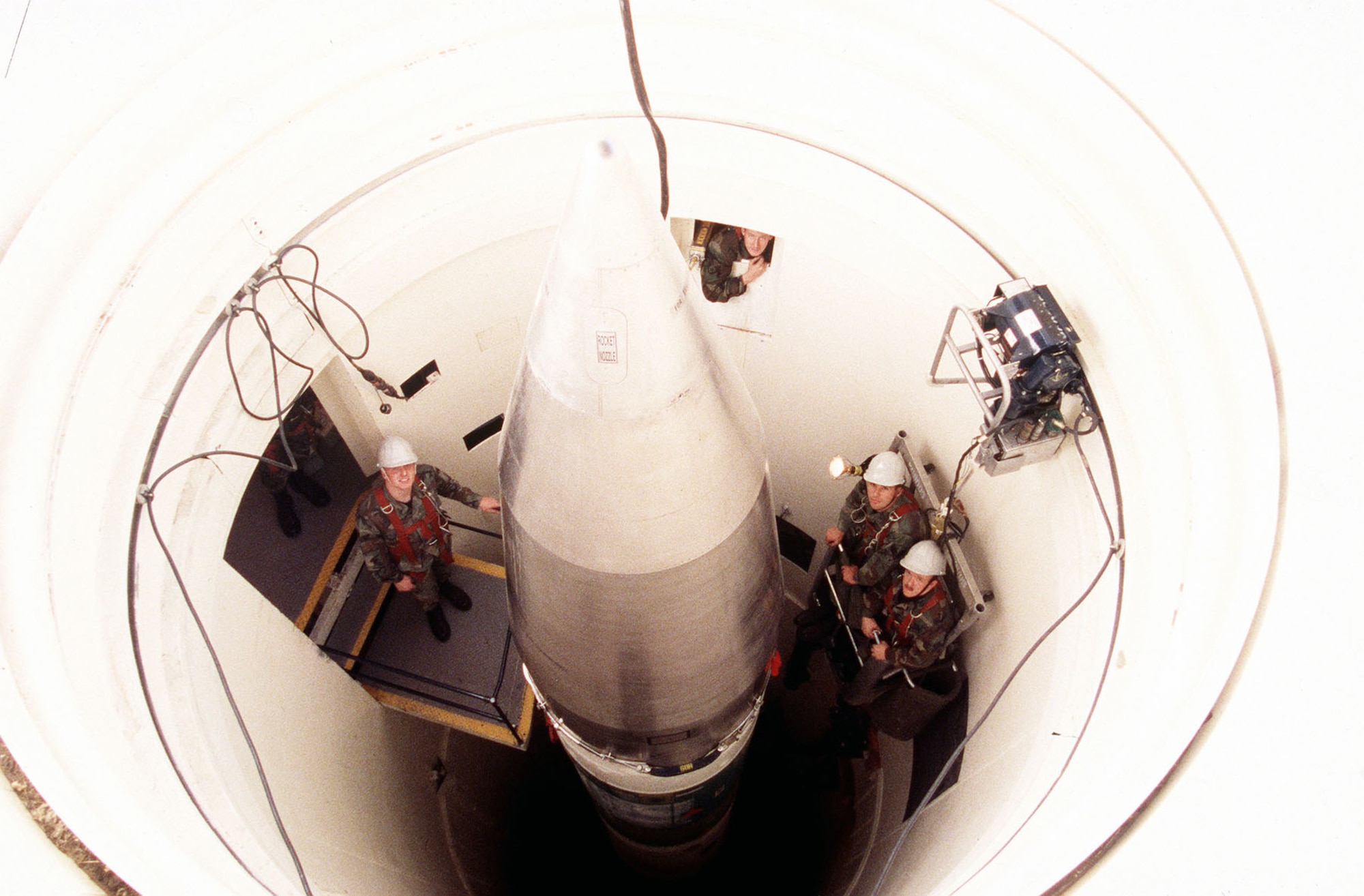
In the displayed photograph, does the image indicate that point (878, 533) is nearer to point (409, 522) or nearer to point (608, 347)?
point (409, 522)

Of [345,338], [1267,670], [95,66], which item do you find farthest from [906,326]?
[95,66]

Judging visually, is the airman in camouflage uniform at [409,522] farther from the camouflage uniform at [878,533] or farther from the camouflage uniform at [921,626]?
the camouflage uniform at [921,626]

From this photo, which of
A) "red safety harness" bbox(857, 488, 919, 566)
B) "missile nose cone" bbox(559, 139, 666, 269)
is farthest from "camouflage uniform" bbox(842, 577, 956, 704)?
"missile nose cone" bbox(559, 139, 666, 269)

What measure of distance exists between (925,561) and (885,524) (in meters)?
0.52

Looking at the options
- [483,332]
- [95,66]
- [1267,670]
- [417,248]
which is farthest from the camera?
[483,332]

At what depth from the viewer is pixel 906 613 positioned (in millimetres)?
6367

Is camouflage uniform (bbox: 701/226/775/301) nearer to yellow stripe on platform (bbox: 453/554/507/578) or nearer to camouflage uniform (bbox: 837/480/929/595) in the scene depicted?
camouflage uniform (bbox: 837/480/929/595)

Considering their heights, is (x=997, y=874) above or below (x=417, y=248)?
below

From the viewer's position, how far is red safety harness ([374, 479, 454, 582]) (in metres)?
6.31

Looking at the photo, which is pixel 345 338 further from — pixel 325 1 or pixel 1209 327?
pixel 1209 327

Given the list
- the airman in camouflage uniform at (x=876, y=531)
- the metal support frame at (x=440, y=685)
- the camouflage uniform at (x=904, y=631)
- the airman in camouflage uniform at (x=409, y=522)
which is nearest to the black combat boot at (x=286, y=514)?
the airman in camouflage uniform at (x=409, y=522)

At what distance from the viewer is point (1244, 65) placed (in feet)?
11.8

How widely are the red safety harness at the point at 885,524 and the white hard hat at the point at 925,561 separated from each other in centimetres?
34

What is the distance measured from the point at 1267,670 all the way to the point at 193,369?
518 centimetres
